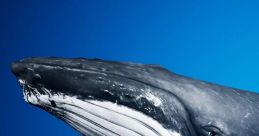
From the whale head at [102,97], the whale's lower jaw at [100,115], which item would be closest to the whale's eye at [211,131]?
the whale head at [102,97]

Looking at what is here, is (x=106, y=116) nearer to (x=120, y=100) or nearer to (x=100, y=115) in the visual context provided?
(x=100, y=115)

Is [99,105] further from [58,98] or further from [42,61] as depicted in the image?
[42,61]

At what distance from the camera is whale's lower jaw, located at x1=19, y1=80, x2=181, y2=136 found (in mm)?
2998

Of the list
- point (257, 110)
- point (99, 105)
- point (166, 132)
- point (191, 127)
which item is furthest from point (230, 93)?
point (99, 105)

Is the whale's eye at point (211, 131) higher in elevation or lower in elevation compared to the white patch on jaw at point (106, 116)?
higher

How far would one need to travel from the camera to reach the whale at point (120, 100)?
2.99 meters

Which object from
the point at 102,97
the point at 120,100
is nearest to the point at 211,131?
the point at 120,100

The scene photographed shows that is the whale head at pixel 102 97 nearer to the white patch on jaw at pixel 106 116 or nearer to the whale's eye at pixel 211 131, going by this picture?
the white patch on jaw at pixel 106 116

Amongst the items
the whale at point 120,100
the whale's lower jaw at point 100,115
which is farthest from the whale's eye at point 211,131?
the whale's lower jaw at point 100,115

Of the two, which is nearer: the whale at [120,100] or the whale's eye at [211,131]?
the whale at [120,100]

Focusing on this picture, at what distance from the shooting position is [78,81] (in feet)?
9.82

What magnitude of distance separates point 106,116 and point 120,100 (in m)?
0.18

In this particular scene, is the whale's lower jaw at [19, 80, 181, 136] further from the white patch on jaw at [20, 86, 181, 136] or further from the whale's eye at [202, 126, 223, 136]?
the whale's eye at [202, 126, 223, 136]

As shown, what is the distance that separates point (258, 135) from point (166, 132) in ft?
2.96
